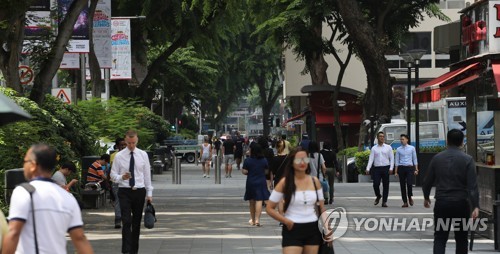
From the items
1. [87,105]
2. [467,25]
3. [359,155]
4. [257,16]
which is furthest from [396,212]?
[257,16]

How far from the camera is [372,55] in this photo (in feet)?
128

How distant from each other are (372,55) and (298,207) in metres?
28.8

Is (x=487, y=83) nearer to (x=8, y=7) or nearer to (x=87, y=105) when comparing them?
(x=8, y=7)

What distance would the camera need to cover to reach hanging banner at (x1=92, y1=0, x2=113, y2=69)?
32.9 m

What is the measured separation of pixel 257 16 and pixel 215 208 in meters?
18.0

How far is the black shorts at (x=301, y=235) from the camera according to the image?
34.8 ft

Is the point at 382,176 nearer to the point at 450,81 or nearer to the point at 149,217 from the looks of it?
the point at 450,81

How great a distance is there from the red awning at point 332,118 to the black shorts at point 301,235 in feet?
172

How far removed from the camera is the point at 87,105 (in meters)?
33.6

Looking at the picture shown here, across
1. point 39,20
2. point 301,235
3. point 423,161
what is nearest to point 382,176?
point 39,20

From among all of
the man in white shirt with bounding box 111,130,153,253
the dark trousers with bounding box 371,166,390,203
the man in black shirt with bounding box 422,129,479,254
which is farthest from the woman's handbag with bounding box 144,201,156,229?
the dark trousers with bounding box 371,166,390,203

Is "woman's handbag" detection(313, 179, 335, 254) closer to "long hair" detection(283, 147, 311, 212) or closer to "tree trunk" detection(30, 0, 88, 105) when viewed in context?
"long hair" detection(283, 147, 311, 212)

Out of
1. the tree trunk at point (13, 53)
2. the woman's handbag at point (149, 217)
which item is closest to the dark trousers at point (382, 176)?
the tree trunk at point (13, 53)

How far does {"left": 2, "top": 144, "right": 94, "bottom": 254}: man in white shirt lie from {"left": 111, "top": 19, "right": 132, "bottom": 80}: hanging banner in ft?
89.5
